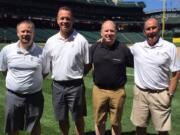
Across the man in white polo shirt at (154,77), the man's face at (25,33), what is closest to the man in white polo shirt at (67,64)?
the man's face at (25,33)

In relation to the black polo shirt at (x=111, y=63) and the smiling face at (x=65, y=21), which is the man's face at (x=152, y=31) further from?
the smiling face at (x=65, y=21)

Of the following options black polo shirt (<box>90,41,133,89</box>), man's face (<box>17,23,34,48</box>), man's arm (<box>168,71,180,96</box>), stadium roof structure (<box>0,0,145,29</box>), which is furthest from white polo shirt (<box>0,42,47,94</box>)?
stadium roof structure (<box>0,0,145,29</box>)

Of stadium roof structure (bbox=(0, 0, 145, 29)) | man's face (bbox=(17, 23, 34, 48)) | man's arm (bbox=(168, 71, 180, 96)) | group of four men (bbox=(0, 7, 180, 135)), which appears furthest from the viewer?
stadium roof structure (bbox=(0, 0, 145, 29))

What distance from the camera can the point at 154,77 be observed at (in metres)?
6.35

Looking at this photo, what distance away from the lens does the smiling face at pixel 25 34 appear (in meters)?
6.06

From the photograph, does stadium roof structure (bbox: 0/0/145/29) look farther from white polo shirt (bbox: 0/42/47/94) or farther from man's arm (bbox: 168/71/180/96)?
man's arm (bbox: 168/71/180/96)

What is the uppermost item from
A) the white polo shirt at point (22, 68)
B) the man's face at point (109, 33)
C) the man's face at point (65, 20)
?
the man's face at point (65, 20)

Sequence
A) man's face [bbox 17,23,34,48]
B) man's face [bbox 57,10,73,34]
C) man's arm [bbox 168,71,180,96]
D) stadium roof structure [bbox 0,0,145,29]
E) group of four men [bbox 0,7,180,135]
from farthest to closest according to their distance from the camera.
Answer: stadium roof structure [bbox 0,0,145,29] < man's face [bbox 57,10,73,34] < man's arm [bbox 168,71,180,96] < group of four men [bbox 0,7,180,135] < man's face [bbox 17,23,34,48]

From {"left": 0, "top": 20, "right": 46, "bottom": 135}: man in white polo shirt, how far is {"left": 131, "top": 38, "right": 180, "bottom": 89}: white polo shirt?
1.38m

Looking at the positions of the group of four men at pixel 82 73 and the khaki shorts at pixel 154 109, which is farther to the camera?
the khaki shorts at pixel 154 109

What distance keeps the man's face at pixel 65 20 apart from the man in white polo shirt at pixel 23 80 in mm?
470

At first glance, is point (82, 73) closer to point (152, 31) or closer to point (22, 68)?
point (22, 68)

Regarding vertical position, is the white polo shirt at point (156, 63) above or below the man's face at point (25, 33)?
below

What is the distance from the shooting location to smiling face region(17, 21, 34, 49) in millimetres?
6059
